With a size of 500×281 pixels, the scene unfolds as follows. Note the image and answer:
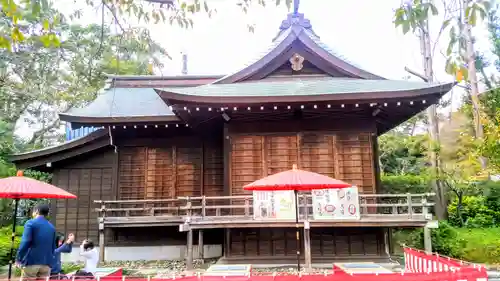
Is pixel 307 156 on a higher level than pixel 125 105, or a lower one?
lower

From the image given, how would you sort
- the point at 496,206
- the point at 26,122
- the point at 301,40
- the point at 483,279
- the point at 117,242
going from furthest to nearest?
the point at 26,122 → the point at 496,206 → the point at 117,242 → the point at 301,40 → the point at 483,279

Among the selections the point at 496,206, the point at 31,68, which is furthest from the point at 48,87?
the point at 496,206

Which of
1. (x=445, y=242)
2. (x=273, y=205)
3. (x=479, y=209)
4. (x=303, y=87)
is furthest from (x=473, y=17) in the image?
(x=479, y=209)

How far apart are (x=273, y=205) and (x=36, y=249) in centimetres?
511

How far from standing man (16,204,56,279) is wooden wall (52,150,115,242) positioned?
248 inches

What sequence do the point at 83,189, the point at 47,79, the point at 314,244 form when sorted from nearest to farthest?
the point at 314,244, the point at 83,189, the point at 47,79

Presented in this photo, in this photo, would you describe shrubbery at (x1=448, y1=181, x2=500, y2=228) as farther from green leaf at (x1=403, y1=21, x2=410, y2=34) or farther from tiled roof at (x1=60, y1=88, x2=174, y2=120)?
green leaf at (x1=403, y1=21, x2=410, y2=34)

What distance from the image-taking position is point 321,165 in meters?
9.70

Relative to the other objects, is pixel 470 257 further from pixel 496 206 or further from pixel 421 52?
pixel 421 52

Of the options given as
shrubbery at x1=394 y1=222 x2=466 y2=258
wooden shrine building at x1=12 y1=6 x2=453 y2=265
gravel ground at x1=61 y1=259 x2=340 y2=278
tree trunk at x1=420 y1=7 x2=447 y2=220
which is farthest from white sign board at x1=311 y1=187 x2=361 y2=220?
tree trunk at x1=420 y1=7 x2=447 y2=220

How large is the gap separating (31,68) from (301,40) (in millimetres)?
17709

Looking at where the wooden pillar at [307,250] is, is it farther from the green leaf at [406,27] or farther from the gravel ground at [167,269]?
the green leaf at [406,27]

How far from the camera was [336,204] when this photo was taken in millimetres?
8820

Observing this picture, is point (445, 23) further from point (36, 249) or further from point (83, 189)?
point (83, 189)
